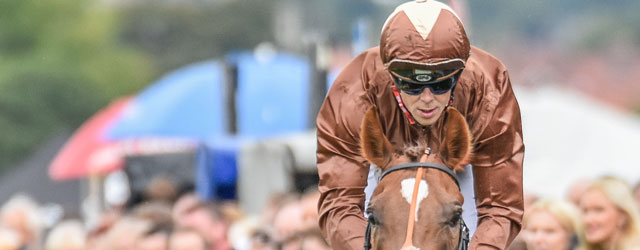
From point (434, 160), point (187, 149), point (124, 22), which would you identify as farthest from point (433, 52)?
point (124, 22)

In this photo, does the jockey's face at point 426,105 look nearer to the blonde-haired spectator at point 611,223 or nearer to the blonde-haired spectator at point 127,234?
the blonde-haired spectator at point 611,223

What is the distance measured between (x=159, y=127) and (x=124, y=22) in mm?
47894

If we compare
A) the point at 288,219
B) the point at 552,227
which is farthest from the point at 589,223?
the point at 288,219

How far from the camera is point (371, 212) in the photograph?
15.3ft

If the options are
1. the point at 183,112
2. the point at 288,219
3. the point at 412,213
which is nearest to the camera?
the point at 412,213

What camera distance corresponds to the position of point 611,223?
717cm

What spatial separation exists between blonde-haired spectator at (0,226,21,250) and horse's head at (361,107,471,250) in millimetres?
5849

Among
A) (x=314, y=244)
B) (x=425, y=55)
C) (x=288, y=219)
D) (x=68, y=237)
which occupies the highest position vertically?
(x=425, y=55)

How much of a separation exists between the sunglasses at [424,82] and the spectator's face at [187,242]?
3.60 m

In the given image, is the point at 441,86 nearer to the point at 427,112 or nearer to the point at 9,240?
the point at 427,112

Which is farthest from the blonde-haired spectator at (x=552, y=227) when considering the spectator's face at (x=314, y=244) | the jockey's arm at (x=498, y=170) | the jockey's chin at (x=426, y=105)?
the jockey's chin at (x=426, y=105)

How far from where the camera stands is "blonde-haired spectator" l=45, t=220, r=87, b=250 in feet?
34.2

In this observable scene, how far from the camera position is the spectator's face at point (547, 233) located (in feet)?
22.9

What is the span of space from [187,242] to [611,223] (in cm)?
269
